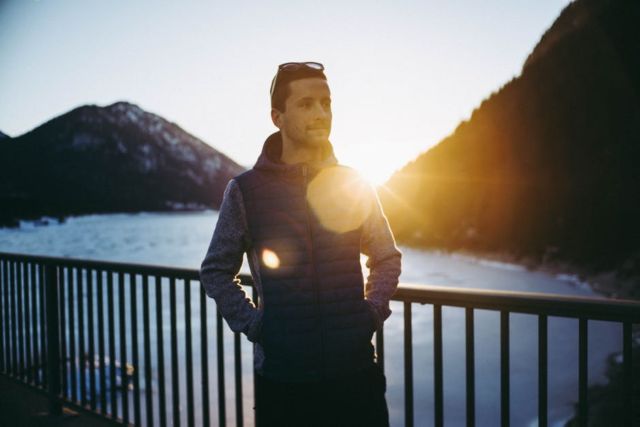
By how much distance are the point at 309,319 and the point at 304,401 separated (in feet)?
0.78

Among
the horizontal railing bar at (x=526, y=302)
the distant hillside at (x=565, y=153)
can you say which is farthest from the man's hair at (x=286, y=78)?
the distant hillside at (x=565, y=153)

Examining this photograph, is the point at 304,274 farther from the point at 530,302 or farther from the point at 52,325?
the point at 52,325

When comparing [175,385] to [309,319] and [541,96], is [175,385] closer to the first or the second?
[309,319]

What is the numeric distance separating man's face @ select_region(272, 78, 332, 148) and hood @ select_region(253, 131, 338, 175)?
0.06 m

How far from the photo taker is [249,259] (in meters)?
1.45

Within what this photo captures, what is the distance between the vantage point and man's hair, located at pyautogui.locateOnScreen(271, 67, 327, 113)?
1369 mm

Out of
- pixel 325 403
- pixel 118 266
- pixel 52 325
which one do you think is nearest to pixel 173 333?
pixel 118 266

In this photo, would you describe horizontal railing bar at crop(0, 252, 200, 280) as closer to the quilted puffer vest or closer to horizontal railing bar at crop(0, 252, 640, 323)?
horizontal railing bar at crop(0, 252, 640, 323)

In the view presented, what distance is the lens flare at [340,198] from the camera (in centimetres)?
134

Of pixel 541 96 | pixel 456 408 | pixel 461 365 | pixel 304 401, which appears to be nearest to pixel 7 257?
pixel 304 401

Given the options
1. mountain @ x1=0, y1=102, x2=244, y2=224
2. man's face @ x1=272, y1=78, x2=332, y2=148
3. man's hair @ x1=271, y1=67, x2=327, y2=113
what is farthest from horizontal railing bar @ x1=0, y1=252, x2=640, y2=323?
mountain @ x1=0, y1=102, x2=244, y2=224

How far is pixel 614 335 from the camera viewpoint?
29.9 meters

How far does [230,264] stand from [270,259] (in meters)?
0.14

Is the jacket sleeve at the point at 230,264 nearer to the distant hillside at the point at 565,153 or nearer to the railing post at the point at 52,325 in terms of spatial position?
the railing post at the point at 52,325
